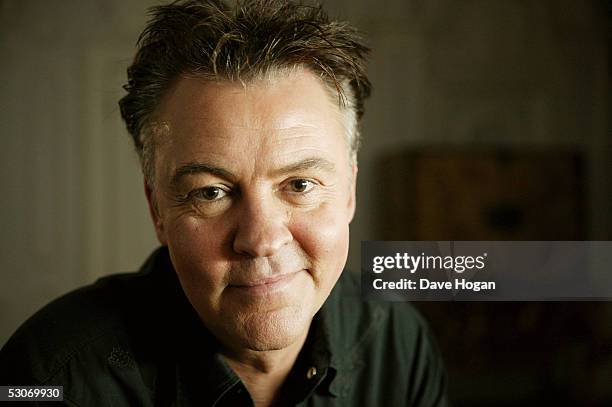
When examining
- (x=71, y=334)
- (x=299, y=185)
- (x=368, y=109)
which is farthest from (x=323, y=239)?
(x=368, y=109)

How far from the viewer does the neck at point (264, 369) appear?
67 centimetres

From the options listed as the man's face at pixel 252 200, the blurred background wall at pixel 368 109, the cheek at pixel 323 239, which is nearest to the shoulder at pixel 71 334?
the man's face at pixel 252 200

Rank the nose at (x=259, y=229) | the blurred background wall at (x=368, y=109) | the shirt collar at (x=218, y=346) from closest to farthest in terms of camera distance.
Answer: the nose at (x=259, y=229)
the shirt collar at (x=218, y=346)
the blurred background wall at (x=368, y=109)

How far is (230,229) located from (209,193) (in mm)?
42

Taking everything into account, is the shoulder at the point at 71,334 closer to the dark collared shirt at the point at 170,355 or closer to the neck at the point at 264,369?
the dark collared shirt at the point at 170,355

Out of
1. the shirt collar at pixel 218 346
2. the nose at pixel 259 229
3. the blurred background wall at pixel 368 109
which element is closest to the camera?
the nose at pixel 259 229

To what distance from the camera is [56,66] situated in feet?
4.73

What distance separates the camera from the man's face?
0.54 m

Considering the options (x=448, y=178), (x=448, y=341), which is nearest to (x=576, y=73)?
(x=448, y=178)

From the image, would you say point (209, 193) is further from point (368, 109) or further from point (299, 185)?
point (368, 109)

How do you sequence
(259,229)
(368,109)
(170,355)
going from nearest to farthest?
(259,229)
(170,355)
(368,109)

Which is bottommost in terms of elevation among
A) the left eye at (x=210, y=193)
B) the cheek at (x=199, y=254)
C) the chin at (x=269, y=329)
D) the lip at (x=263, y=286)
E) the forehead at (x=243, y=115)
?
the chin at (x=269, y=329)

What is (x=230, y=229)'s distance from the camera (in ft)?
1.80

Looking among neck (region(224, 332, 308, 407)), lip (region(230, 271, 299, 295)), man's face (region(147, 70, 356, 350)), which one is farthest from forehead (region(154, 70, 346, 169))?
neck (region(224, 332, 308, 407))
